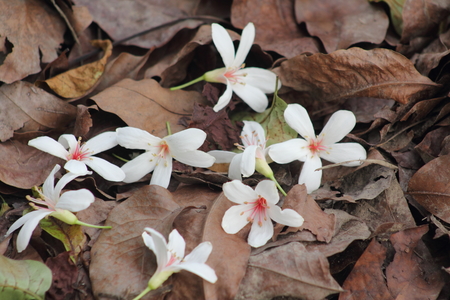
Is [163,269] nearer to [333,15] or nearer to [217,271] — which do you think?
[217,271]

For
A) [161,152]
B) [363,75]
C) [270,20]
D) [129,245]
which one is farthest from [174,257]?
[270,20]

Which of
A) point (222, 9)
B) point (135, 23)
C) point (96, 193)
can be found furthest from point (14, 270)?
point (222, 9)

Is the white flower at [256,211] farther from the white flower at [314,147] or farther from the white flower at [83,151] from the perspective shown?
the white flower at [83,151]

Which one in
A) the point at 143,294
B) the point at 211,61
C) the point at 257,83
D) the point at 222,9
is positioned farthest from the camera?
the point at 222,9

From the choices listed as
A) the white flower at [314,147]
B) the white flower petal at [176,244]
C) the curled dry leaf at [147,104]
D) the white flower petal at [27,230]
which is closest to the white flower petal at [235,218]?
the white flower petal at [176,244]

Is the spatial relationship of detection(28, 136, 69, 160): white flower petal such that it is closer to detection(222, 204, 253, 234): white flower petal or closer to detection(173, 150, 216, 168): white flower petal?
detection(173, 150, 216, 168): white flower petal
